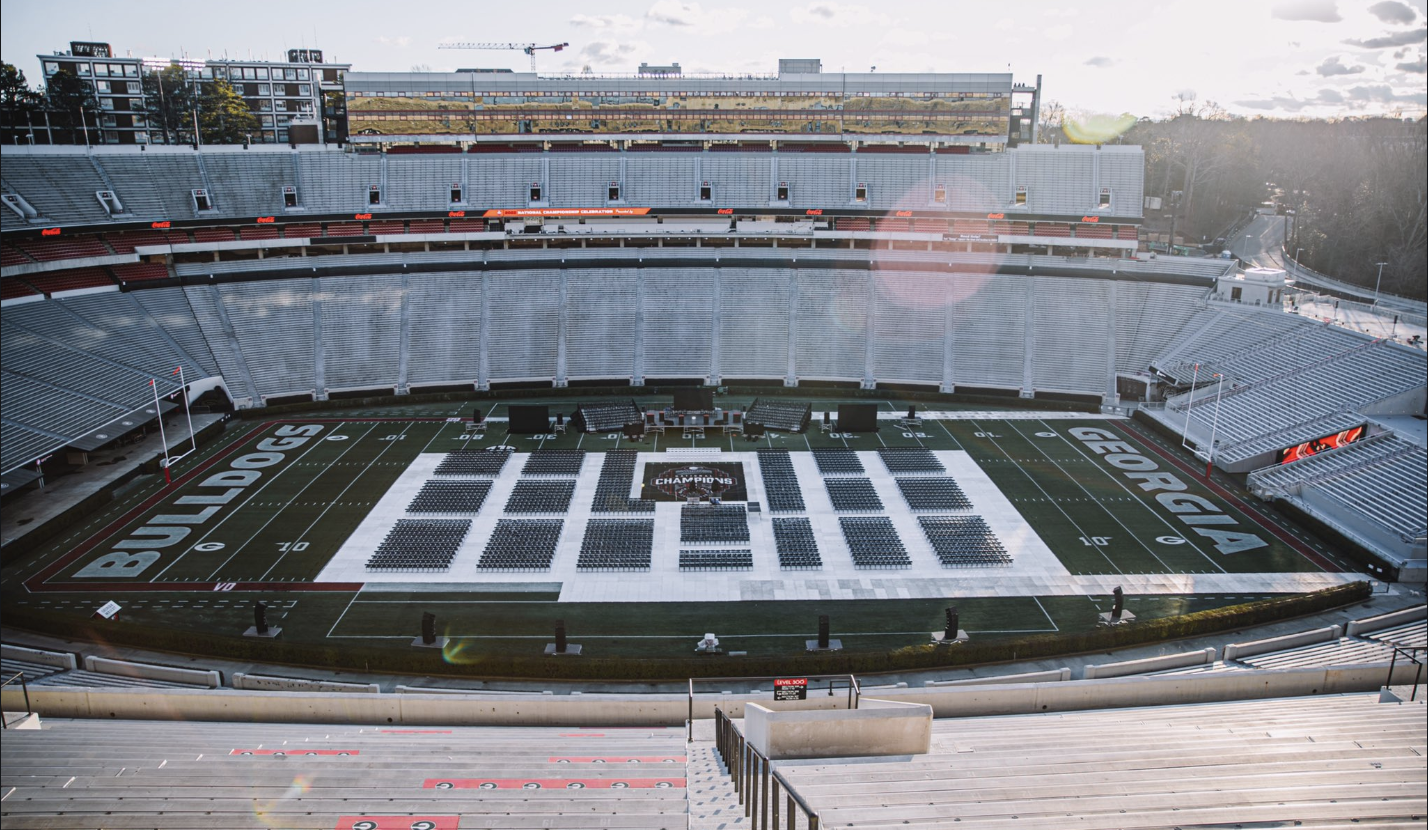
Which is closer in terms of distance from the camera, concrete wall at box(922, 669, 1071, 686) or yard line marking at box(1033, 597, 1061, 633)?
concrete wall at box(922, 669, 1071, 686)

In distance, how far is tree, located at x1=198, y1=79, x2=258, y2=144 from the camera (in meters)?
79.7

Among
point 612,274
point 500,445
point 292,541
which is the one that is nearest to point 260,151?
point 612,274

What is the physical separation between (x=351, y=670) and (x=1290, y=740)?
67.1 ft

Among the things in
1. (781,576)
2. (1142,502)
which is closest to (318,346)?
(781,576)

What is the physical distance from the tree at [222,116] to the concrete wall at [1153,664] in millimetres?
83295

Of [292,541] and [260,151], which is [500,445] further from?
[260,151]

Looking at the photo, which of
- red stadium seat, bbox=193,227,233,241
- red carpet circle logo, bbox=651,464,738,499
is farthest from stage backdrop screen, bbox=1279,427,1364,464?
red stadium seat, bbox=193,227,233,241

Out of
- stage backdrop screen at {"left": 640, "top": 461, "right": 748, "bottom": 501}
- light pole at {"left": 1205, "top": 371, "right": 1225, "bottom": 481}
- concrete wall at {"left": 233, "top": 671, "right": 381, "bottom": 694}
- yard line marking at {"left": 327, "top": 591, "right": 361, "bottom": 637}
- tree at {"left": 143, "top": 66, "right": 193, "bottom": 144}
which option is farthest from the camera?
tree at {"left": 143, "top": 66, "right": 193, "bottom": 144}

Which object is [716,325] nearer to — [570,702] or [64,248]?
[64,248]

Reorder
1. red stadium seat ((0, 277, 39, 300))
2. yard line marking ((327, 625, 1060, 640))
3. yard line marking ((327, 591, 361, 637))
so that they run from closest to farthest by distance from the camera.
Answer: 1. yard line marking ((327, 625, 1060, 640))
2. yard line marking ((327, 591, 361, 637))
3. red stadium seat ((0, 277, 39, 300))

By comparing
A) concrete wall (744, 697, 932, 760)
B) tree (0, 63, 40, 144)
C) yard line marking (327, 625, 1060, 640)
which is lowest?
yard line marking (327, 625, 1060, 640)

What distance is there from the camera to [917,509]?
107 feet

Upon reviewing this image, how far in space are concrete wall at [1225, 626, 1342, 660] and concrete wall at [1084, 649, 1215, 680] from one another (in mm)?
606

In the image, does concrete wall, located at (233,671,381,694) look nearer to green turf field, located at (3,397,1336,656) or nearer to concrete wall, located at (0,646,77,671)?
green turf field, located at (3,397,1336,656)
